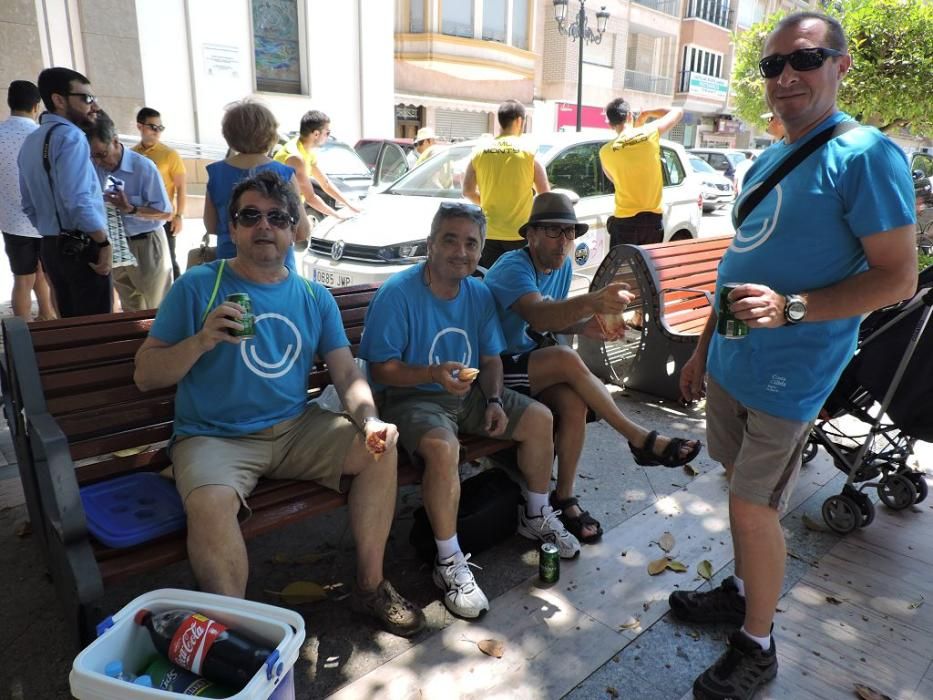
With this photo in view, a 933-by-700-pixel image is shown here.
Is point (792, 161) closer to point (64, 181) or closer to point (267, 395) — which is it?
point (267, 395)

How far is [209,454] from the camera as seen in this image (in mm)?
2365

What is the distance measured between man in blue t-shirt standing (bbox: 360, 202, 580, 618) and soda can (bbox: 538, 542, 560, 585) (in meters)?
0.20

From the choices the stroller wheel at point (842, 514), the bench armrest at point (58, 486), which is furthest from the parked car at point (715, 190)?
the bench armrest at point (58, 486)

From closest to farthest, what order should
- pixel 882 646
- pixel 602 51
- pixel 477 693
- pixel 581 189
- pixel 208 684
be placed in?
pixel 208 684, pixel 477 693, pixel 882 646, pixel 581 189, pixel 602 51

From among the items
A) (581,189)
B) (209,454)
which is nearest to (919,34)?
(581,189)

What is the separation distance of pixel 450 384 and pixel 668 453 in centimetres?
111

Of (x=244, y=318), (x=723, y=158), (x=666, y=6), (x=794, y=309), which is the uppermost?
(x=666, y=6)

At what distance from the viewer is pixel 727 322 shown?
2018 millimetres

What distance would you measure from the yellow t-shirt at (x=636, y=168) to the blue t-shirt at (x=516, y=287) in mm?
2814

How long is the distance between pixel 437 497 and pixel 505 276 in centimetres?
115

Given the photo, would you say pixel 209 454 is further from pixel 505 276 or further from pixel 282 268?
pixel 505 276

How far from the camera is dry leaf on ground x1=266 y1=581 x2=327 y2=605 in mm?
2713

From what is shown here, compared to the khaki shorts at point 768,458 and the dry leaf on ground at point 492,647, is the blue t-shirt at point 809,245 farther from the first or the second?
the dry leaf on ground at point 492,647

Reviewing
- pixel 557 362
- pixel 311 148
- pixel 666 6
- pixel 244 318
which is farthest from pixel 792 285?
pixel 666 6
